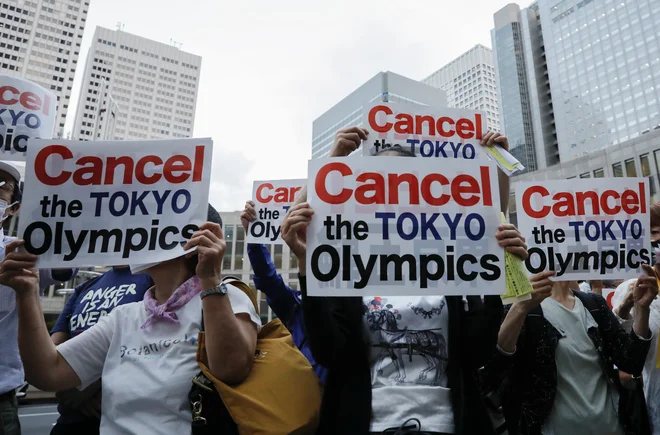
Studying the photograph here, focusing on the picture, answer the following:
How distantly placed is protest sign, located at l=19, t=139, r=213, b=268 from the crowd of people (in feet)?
0.49

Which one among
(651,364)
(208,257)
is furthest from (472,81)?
(208,257)

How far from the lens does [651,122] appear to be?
275 ft

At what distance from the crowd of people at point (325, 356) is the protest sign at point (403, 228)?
0.08 meters

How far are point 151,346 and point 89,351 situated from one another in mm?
335

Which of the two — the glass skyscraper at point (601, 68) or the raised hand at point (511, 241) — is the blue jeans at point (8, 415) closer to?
the raised hand at point (511, 241)

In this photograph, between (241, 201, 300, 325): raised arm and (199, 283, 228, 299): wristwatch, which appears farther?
(241, 201, 300, 325): raised arm

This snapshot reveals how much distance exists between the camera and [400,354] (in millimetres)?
1929

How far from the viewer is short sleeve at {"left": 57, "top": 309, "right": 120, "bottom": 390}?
6.40 ft

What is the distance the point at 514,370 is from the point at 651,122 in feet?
334

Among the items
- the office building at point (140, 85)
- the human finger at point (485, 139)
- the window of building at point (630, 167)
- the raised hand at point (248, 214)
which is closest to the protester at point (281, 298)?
the raised hand at point (248, 214)

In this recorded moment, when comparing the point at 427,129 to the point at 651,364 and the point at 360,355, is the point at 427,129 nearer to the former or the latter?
the point at 360,355

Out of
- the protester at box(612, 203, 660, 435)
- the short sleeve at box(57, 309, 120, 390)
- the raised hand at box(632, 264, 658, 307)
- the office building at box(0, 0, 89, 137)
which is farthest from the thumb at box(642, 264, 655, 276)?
the office building at box(0, 0, 89, 137)

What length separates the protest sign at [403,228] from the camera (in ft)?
6.33

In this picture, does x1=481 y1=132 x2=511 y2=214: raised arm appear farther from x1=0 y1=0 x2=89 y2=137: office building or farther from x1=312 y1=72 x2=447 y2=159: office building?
x1=0 y1=0 x2=89 y2=137: office building
